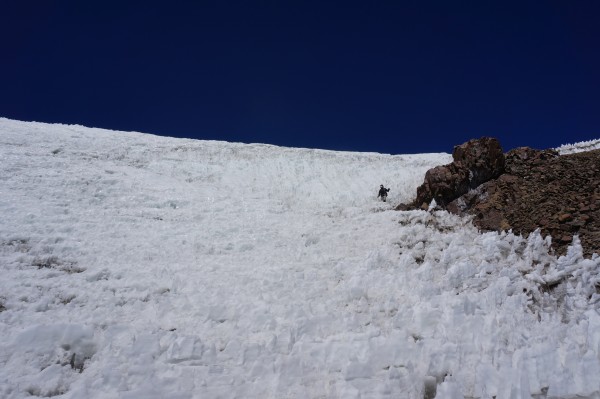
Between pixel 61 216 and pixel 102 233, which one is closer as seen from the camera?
pixel 102 233

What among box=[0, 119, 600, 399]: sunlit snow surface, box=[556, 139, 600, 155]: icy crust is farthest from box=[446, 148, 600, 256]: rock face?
box=[556, 139, 600, 155]: icy crust

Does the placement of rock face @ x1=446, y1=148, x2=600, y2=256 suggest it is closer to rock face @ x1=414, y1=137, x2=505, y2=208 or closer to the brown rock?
the brown rock

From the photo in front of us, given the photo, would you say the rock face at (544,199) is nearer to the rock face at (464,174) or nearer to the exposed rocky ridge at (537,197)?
the exposed rocky ridge at (537,197)

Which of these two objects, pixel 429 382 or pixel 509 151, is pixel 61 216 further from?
pixel 509 151

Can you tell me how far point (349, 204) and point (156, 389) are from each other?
1388cm

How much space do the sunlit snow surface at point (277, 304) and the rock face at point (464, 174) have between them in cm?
147

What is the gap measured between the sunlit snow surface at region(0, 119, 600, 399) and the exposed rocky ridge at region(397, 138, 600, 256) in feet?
2.47

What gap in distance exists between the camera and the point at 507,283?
9.76 metres

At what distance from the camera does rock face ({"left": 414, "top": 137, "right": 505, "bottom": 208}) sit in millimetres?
15971

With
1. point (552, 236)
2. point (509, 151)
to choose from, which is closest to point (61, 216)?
point (552, 236)

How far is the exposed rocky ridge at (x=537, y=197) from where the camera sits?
37.3ft

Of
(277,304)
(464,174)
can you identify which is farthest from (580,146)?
(277,304)

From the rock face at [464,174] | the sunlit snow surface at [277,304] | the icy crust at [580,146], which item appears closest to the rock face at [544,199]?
the rock face at [464,174]

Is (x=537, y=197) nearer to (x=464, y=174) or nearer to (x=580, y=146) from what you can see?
(x=464, y=174)
